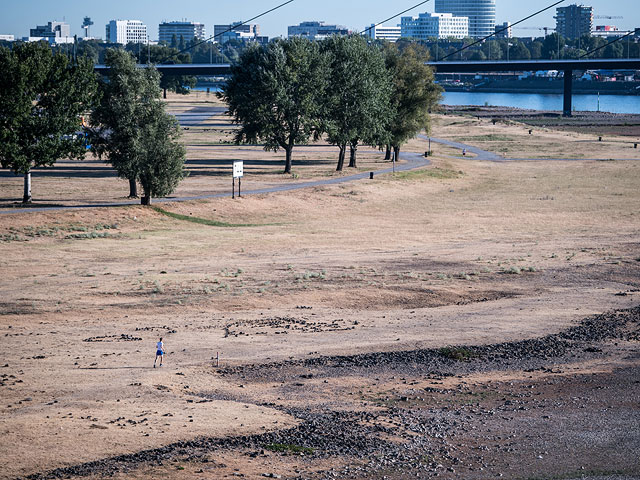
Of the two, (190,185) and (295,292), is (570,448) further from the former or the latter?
(190,185)

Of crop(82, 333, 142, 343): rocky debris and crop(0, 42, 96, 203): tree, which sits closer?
crop(82, 333, 142, 343): rocky debris

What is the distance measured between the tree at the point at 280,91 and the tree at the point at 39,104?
2482 cm

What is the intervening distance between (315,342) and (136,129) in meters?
35.7

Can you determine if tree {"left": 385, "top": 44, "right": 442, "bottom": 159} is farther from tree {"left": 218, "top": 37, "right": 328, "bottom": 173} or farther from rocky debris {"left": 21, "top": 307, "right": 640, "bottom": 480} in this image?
rocky debris {"left": 21, "top": 307, "right": 640, "bottom": 480}

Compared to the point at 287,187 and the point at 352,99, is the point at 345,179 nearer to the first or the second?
the point at 287,187

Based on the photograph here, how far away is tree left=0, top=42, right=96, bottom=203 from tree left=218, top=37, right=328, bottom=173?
2482 cm

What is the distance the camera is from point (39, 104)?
2459 inches

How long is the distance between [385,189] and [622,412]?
58.3 m

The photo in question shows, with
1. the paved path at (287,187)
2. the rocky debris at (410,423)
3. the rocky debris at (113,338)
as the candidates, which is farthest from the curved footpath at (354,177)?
the rocky debris at (410,423)

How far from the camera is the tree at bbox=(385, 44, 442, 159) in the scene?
337ft

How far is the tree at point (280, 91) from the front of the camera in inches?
3401

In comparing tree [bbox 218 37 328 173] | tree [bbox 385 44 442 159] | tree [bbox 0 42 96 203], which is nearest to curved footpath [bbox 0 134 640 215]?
tree [bbox 0 42 96 203]

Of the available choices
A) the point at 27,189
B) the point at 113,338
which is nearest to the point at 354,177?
the point at 27,189

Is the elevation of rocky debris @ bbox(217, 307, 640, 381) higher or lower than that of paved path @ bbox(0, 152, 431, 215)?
lower
